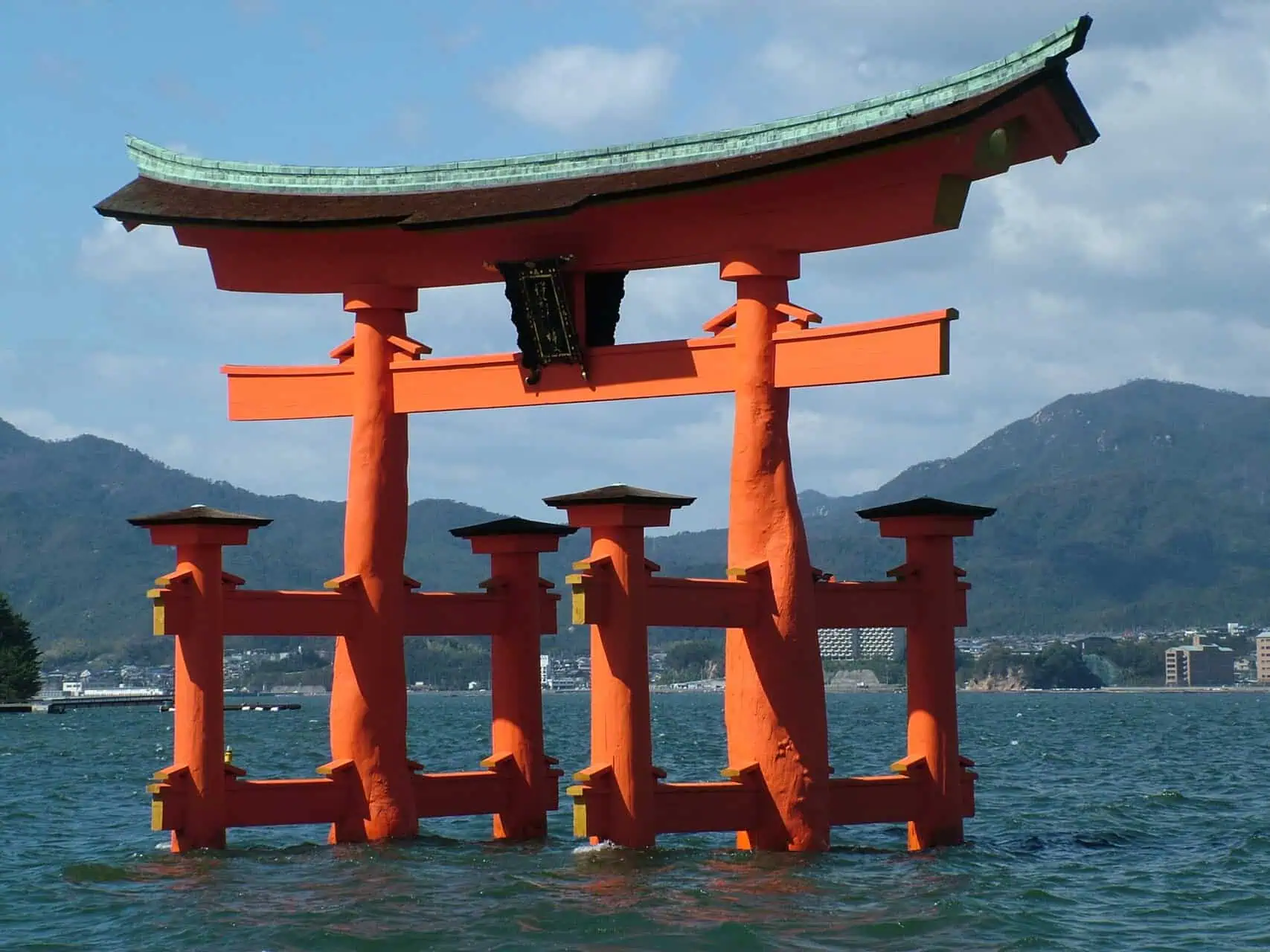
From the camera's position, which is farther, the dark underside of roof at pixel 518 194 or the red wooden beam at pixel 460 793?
the red wooden beam at pixel 460 793

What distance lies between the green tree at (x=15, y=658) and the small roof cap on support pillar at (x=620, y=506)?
86845mm

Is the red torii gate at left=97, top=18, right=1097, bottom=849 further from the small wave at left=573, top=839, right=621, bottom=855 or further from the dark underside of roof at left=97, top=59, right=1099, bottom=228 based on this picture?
the small wave at left=573, top=839, right=621, bottom=855

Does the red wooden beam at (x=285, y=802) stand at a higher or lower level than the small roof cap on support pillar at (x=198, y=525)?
lower

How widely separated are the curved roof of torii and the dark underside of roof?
2 centimetres

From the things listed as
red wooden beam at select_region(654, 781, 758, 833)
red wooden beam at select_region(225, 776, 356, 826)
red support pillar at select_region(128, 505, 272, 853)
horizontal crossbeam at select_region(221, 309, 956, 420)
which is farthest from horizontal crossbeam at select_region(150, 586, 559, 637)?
red wooden beam at select_region(654, 781, 758, 833)

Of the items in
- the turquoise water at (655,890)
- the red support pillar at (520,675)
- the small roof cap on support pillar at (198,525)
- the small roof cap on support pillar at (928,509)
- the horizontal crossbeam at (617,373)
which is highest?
the horizontal crossbeam at (617,373)

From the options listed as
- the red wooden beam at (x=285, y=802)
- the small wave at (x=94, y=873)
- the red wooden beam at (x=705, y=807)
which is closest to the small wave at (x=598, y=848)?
the red wooden beam at (x=705, y=807)

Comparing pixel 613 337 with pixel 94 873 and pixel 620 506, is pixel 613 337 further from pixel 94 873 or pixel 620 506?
pixel 94 873

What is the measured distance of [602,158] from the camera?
19859 mm

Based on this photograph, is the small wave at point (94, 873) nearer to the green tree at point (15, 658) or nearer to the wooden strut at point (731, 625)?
the wooden strut at point (731, 625)

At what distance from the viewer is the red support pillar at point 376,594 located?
19.9 meters

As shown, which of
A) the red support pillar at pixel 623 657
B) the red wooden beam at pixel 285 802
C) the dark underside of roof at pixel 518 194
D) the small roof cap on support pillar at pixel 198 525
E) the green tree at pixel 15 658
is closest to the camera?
the dark underside of roof at pixel 518 194

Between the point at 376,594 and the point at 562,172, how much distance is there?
16.0ft

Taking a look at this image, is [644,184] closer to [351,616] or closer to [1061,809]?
[351,616]
